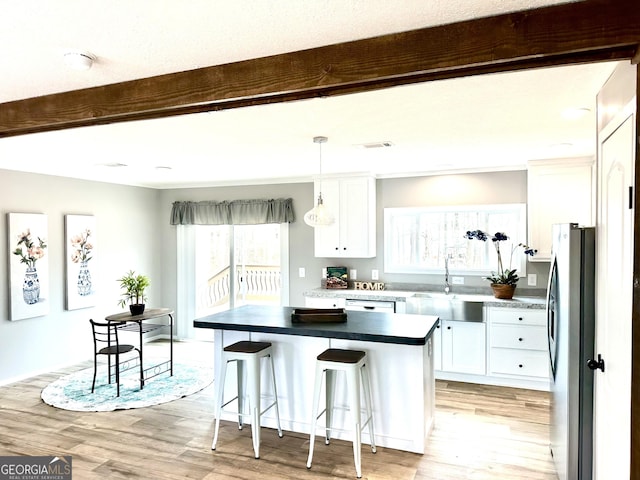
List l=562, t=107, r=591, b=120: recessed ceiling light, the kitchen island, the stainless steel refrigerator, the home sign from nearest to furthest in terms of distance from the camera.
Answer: the stainless steel refrigerator
l=562, t=107, r=591, b=120: recessed ceiling light
the kitchen island
the home sign

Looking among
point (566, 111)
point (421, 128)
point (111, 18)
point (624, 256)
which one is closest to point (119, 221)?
point (421, 128)

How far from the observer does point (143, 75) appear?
215 centimetres

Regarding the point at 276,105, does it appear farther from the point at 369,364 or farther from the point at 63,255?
the point at 63,255

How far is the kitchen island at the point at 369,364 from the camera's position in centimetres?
319

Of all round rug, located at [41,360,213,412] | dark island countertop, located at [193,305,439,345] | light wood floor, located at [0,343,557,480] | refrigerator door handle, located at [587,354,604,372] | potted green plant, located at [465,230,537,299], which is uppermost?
potted green plant, located at [465,230,537,299]

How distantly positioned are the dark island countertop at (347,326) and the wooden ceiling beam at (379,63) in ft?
5.56

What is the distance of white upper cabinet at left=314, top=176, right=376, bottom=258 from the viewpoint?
5.41 metres

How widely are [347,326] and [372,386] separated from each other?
1.65ft

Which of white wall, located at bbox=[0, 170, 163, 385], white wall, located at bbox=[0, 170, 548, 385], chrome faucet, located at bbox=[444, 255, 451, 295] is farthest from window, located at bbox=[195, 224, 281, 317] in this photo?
chrome faucet, located at bbox=[444, 255, 451, 295]

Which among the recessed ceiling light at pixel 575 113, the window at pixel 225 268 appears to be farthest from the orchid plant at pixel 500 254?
the window at pixel 225 268

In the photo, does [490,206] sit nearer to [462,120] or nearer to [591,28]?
[462,120]

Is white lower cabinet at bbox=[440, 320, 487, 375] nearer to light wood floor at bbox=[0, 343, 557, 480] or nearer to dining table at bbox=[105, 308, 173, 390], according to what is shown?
light wood floor at bbox=[0, 343, 557, 480]

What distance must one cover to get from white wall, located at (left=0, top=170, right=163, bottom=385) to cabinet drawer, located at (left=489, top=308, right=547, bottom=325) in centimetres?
490

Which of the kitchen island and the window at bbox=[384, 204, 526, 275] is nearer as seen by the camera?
the kitchen island
